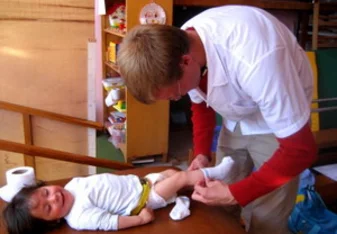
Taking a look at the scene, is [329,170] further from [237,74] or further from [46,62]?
[46,62]

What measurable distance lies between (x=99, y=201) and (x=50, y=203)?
16 cm

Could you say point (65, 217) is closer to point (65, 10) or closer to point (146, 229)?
point (146, 229)

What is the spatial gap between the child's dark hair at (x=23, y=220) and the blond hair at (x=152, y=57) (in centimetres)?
55

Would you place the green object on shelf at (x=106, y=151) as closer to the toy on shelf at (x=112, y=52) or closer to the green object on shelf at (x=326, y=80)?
the toy on shelf at (x=112, y=52)

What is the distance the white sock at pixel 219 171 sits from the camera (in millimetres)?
1203

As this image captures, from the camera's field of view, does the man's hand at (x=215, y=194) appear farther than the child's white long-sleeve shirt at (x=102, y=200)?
No

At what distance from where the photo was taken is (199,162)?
1.29 m

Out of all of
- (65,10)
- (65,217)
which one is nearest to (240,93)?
(65,217)

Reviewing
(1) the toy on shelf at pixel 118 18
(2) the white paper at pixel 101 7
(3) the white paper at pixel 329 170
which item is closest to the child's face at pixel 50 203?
(3) the white paper at pixel 329 170

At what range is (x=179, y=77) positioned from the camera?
87 centimetres

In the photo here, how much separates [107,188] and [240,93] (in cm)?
57

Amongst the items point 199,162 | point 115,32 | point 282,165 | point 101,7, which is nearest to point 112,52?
point 115,32

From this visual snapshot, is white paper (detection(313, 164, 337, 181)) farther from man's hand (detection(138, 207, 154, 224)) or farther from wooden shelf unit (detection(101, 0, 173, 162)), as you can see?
man's hand (detection(138, 207, 154, 224))

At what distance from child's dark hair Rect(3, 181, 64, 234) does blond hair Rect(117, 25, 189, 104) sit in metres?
0.55
